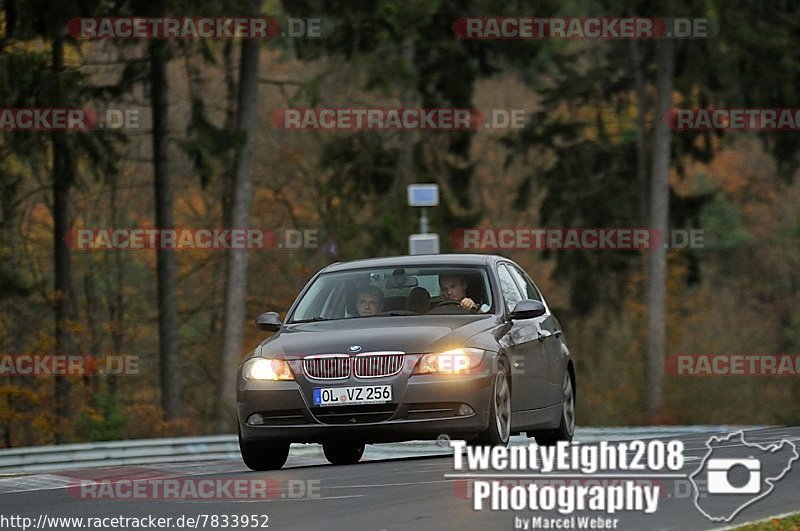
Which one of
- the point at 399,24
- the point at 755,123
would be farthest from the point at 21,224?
the point at 755,123

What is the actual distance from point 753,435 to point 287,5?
1783 centimetres

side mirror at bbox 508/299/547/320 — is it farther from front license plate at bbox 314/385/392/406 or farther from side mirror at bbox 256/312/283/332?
side mirror at bbox 256/312/283/332

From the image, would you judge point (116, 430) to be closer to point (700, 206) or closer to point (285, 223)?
point (700, 206)

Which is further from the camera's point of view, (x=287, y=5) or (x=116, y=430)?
(x=287, y=5)

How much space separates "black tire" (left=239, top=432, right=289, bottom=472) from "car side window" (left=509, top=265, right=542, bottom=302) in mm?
2700

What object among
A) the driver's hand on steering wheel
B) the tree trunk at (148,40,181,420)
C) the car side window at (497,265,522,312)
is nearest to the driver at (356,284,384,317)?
the driver's hand on steering wheel

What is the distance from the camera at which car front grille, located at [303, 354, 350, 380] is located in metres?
13.6

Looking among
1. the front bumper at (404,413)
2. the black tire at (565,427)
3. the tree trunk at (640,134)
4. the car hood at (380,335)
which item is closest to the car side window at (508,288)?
the car hood at (380,335)

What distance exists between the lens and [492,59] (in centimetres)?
4119

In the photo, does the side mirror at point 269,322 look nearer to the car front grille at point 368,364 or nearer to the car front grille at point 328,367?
the car front grille at point 328,367

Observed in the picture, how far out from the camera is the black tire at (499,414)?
13805 millimetres

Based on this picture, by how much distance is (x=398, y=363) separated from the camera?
13.6m

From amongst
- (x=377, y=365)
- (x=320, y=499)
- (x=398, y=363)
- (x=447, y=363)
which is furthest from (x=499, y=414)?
(x=320, y=499)

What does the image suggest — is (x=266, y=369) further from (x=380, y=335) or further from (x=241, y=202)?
(x=241, y=202)
